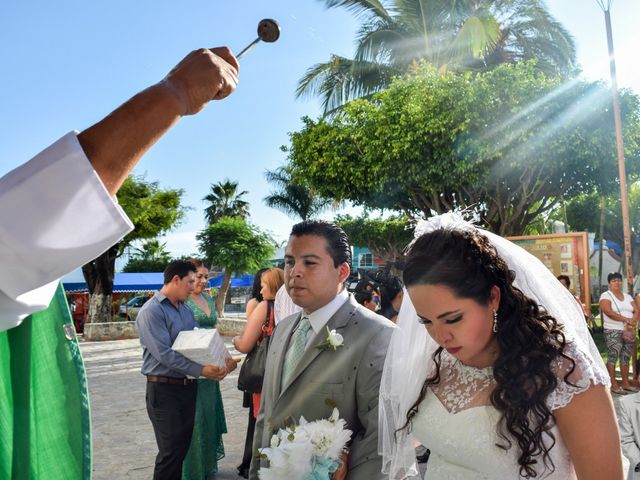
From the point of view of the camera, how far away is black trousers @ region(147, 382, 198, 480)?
434 centimetres

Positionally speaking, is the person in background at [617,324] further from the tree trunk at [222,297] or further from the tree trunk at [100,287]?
the tree trunk at [222,297]

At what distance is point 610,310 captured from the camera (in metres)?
8.91

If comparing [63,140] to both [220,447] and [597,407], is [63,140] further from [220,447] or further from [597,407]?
[220,447]

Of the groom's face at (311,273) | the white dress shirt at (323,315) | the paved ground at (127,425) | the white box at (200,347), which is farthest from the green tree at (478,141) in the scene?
the white dress shirt at (323,315)

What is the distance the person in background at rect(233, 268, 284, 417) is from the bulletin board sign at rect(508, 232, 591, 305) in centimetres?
664

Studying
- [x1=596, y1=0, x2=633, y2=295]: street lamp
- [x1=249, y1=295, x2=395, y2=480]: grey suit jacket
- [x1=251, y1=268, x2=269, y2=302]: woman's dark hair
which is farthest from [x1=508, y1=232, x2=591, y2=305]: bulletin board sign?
[x1=249, y1=295, x2=395, y2=480]: grey suit jacket

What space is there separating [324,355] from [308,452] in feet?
1.98

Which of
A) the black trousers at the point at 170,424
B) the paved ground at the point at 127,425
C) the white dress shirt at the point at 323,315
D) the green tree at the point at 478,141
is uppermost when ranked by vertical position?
the green tree at the point at 478,141

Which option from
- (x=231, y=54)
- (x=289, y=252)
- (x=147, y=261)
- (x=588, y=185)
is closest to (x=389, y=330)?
(x=289, y=252)

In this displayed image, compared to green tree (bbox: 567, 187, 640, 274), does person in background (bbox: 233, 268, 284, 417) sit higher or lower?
higher

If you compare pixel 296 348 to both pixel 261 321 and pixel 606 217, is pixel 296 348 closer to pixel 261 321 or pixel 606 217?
pixel 261 321

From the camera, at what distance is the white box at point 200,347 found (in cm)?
436

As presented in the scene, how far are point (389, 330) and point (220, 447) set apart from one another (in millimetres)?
3486

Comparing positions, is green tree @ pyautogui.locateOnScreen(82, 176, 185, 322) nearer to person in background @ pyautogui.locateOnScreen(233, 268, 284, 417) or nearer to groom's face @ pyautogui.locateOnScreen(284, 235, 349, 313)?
person in background @ pyautogui.locateOnScreen(233, 268, 284, 417)
